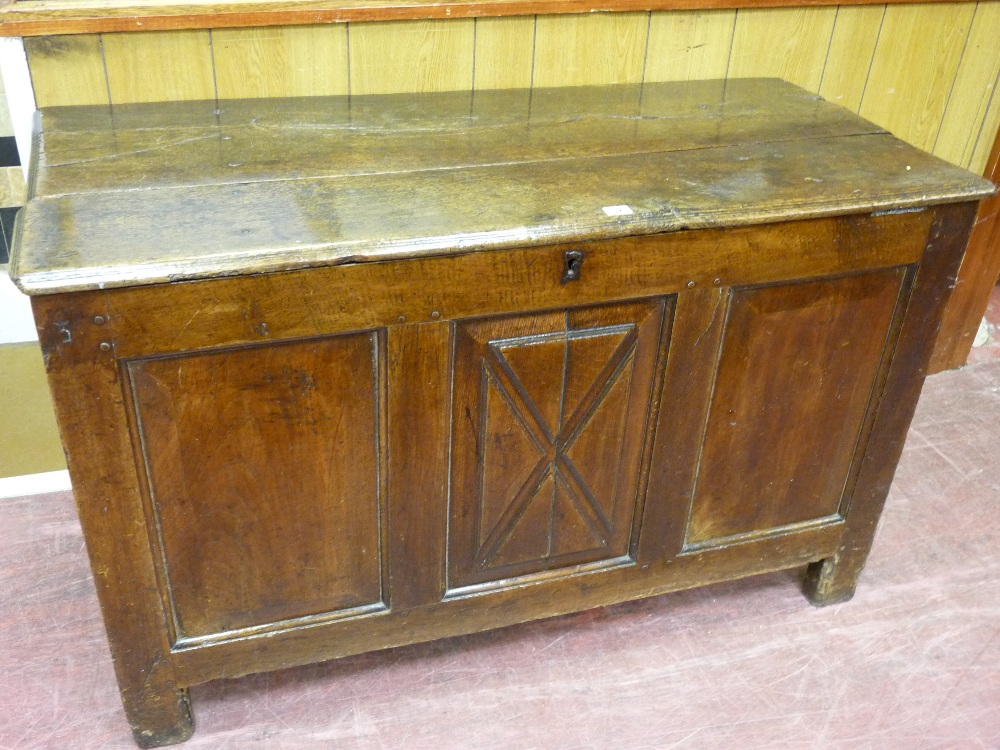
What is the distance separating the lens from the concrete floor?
6.08 feet

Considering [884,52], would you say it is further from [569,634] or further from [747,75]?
[569,634]

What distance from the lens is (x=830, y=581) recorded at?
214 cm

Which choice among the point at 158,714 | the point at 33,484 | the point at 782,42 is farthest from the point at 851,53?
the point at 33,484

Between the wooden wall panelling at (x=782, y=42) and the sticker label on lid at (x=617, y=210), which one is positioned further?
the wooden wall panelling at (x=782, y=42)

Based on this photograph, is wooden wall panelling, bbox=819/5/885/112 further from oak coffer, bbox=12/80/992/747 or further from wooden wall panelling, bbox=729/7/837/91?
oak coffer, bbox=12/80/992/747

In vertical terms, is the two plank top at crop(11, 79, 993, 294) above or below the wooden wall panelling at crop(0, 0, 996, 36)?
below

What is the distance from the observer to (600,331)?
164 centimetres

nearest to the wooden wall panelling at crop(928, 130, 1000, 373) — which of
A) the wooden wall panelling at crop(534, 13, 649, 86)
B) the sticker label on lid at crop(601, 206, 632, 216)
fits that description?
the wooden wall panelling at crop(534, 13, 649, 86)

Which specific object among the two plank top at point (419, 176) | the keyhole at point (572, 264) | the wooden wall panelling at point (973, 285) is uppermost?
the two plank top at point (419, 176)

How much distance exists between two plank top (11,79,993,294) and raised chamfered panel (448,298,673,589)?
0.59 ft

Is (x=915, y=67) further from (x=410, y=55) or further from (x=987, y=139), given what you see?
(x=410, y=55)

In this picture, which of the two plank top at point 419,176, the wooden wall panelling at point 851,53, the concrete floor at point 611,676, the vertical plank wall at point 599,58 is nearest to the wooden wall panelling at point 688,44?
the vertical plank wall at point 599,58

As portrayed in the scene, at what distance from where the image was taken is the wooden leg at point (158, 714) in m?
1.73

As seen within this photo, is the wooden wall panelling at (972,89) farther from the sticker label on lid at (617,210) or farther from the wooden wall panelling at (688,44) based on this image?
the sticker label on lid at (617,210)
